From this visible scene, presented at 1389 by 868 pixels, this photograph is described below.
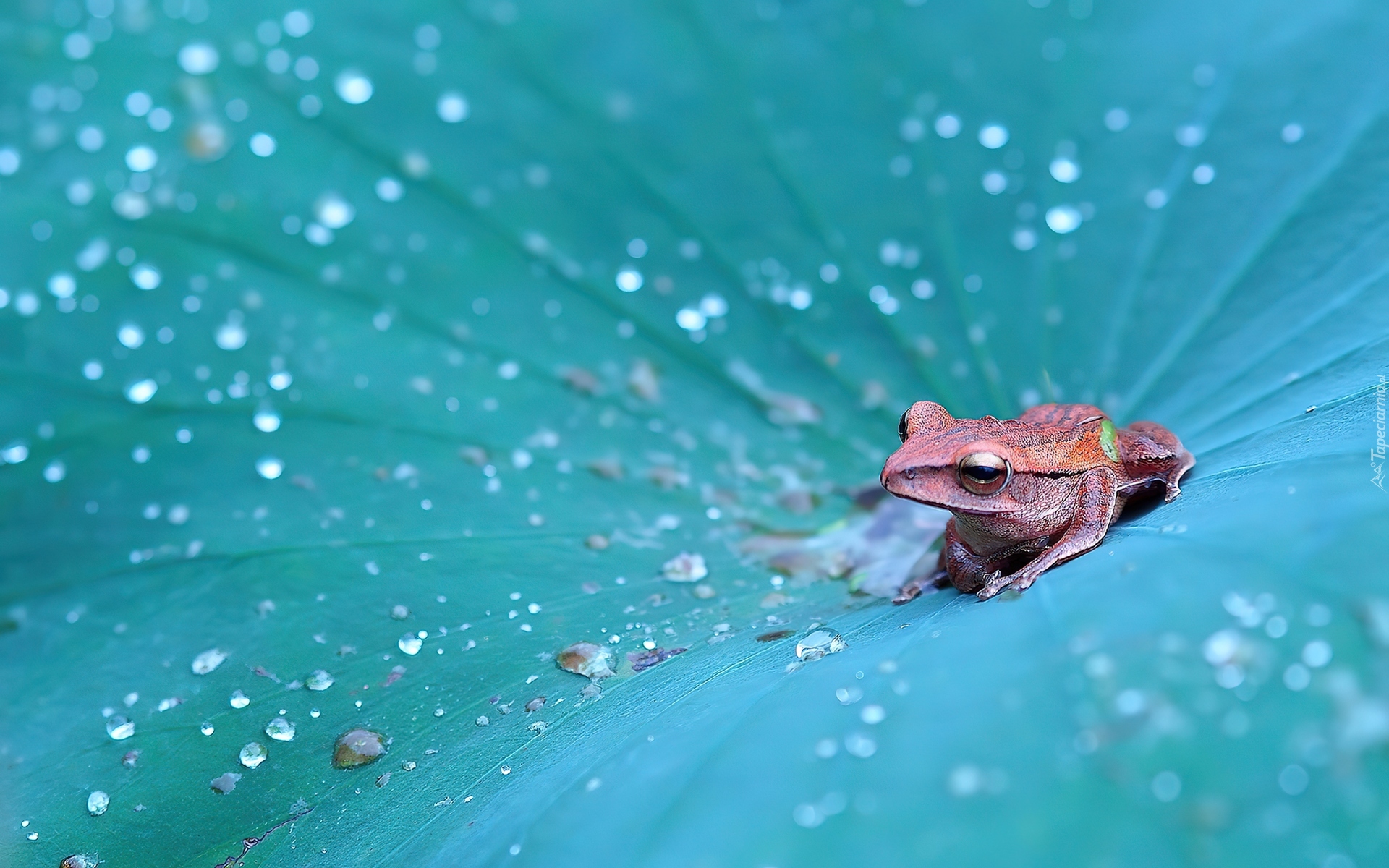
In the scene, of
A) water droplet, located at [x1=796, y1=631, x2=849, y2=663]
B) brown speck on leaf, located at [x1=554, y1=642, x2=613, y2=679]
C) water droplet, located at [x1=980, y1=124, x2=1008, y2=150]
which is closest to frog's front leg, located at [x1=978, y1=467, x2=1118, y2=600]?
water droplet, located at [x1=796, y1=631, x2=849, y2=663]

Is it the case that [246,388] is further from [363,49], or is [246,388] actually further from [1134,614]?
[1134,614]

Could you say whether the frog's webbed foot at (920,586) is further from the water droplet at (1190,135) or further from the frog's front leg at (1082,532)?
the water droplet at (1190,135)

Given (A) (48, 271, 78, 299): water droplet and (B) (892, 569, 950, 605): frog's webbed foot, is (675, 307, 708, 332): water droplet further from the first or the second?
(A) (48, 271, 78, 299): water droplet

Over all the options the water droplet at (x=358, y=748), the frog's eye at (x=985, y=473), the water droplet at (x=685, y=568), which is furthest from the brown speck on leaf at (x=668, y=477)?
the water droplet at (x=358, y=748)

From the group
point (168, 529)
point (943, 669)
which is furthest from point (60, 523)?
point (943, 669)

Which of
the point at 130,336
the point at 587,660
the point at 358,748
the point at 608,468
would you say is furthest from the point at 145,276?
the point at 587,660

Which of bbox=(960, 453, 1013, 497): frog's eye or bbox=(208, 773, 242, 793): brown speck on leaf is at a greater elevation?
bbox=(960, 453, 1013, 497): frog's eye

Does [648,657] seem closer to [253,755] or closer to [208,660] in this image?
[253,755]
